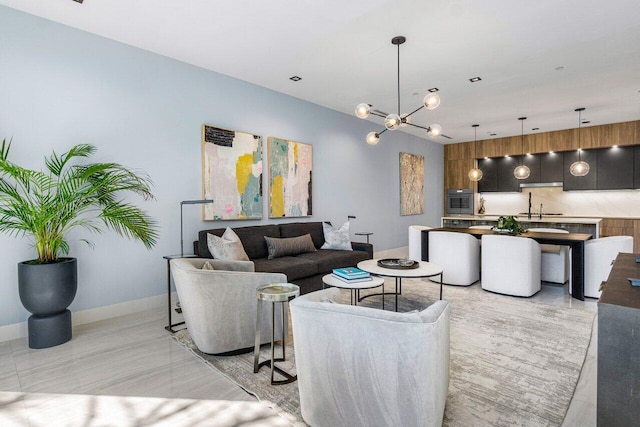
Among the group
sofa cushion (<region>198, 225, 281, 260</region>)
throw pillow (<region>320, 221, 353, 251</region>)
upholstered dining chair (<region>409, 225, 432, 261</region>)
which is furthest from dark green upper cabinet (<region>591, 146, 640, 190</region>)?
sofa cushion (<region>198, 225, 281, 260</region>)

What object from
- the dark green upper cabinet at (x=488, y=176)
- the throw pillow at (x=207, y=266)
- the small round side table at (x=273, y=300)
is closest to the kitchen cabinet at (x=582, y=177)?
the dark green upper cabinet at (x=488, y=176)

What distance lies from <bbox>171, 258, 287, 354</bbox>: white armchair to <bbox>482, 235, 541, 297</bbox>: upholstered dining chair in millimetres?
3028

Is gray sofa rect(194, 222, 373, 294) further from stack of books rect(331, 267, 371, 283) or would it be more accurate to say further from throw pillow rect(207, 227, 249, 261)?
stack of books rect(331, 267, 371, 283)

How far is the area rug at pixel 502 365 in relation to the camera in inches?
73.7

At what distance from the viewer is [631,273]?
1.81 m

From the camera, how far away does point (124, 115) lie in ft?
11.5

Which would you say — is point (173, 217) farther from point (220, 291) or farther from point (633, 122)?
point (633, 122)

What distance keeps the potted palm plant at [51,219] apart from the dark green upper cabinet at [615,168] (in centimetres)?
868

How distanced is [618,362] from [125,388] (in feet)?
8.40

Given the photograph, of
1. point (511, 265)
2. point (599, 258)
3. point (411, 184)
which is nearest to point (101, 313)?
point (511, 265)

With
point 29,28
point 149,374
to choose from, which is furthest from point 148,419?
point 29,28

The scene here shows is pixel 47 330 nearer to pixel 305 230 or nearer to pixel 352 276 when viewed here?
pixel 352 276

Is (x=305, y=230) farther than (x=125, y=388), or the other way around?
(x=305, y=230)

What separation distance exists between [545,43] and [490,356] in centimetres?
320
